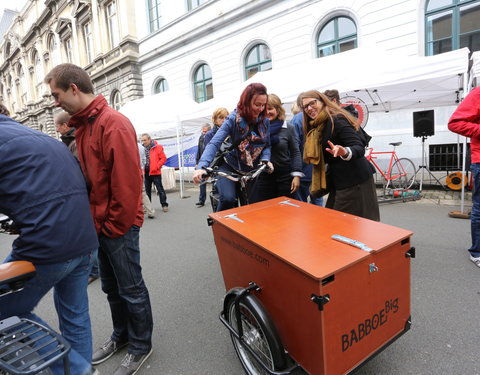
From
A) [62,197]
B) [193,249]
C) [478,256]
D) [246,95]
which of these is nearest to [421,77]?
[478,256]

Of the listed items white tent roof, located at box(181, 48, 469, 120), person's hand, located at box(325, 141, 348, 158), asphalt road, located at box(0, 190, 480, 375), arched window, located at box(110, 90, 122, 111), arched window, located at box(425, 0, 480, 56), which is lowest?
asphalt road, located at box(0, 190, 480, 375)

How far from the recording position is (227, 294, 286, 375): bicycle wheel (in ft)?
4.66

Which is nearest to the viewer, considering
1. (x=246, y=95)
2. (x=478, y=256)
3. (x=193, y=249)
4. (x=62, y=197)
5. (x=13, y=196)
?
(x=13, y=196)

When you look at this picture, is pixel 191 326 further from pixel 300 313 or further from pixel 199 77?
pixel 199 77

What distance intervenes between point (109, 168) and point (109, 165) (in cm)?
2

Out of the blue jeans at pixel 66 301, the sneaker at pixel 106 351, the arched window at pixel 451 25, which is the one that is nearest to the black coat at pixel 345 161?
the blue jeans at pixel 66 301

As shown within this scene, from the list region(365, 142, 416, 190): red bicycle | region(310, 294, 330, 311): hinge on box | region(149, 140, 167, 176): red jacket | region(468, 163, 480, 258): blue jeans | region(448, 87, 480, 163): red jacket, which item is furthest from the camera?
region(365, 142, 416, 190): red bicycle

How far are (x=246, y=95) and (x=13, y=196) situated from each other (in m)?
1.71

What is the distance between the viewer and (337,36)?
387 inches

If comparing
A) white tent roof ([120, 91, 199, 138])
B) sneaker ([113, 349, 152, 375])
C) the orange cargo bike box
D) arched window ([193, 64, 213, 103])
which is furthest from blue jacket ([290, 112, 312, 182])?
arched window ([193, 64, 213, 103])

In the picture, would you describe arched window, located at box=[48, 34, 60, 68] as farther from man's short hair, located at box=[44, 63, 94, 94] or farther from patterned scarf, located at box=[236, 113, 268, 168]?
man's short hair, located at box=[44, 63, 94, 94]

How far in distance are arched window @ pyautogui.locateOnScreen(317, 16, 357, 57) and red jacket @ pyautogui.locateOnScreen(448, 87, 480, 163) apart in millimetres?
7785

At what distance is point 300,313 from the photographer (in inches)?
51.1

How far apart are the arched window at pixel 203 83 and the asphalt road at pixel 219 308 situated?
1103 cm
